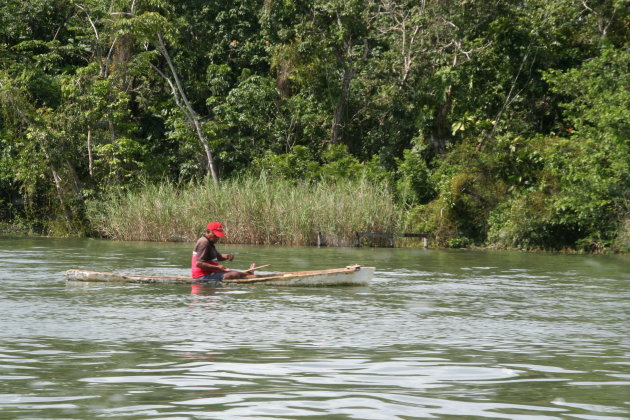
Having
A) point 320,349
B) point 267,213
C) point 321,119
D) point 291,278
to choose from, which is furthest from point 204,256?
point 321,119

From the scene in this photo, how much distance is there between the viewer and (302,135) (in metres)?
43.5

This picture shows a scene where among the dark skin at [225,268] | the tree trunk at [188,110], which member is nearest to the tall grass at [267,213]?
the tree trunk at [188,110]

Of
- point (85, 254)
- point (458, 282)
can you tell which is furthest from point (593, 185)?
point (85, 254)

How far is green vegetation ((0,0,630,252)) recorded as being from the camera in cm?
3372

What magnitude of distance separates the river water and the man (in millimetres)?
288

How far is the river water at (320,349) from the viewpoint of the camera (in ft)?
25.6

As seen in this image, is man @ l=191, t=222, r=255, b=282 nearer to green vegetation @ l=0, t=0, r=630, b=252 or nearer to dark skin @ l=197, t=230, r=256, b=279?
dark skin @ l=197, t=230, r=256, b=279

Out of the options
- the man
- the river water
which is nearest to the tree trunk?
the river water

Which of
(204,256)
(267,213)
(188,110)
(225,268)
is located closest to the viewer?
(204,256)

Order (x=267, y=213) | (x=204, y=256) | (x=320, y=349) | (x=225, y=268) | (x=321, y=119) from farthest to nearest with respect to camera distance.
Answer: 1. (x=321, y=119)
2. (x=267, y=213)
3. (x=225, y=268)
4. (x=204, y=256)
5. (x=320, y=349)

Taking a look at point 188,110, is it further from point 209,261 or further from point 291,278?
point 291,278

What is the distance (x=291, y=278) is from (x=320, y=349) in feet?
25.3

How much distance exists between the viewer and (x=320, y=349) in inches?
427

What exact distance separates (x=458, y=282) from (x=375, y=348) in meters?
9.38
